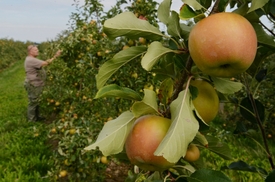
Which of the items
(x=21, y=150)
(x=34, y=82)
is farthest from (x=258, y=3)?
(x=34, y=82)

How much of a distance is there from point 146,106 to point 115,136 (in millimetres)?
89

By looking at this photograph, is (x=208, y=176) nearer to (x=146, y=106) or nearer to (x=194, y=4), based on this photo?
(x=146, y=106)

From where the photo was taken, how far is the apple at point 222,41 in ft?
1.86

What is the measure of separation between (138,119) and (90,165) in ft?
7.95

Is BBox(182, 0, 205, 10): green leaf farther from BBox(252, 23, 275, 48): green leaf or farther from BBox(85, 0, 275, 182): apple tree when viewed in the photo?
BBox(252, 23, 275, 48): green leaf

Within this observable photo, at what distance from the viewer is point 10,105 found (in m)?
7.53

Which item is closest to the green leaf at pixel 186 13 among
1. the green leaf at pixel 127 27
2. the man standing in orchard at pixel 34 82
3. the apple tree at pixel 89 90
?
the green leaf at pixel 127 27

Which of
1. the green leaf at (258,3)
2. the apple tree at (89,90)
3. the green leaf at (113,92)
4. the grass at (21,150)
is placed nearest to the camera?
the green leaf at (258,3)

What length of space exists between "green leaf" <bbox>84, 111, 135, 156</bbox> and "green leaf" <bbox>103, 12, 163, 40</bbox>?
0.18 m

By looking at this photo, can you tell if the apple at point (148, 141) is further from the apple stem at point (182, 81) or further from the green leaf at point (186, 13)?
the green leaf at point (186, 13)

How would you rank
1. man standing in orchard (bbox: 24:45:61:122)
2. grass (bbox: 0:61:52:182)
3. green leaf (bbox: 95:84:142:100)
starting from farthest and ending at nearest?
man standing in orchard (bbox: 24:45:61:122) < grass (bbox: 0:61:52:182) < green leaf (bbox: 95:84:142:100)

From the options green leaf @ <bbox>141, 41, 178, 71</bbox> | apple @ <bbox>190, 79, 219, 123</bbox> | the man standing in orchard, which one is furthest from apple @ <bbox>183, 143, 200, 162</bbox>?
the man standing in orchard

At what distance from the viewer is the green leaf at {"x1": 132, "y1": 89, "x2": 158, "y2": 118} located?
69cm

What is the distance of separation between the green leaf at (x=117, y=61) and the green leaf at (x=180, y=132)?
0.15 meters
